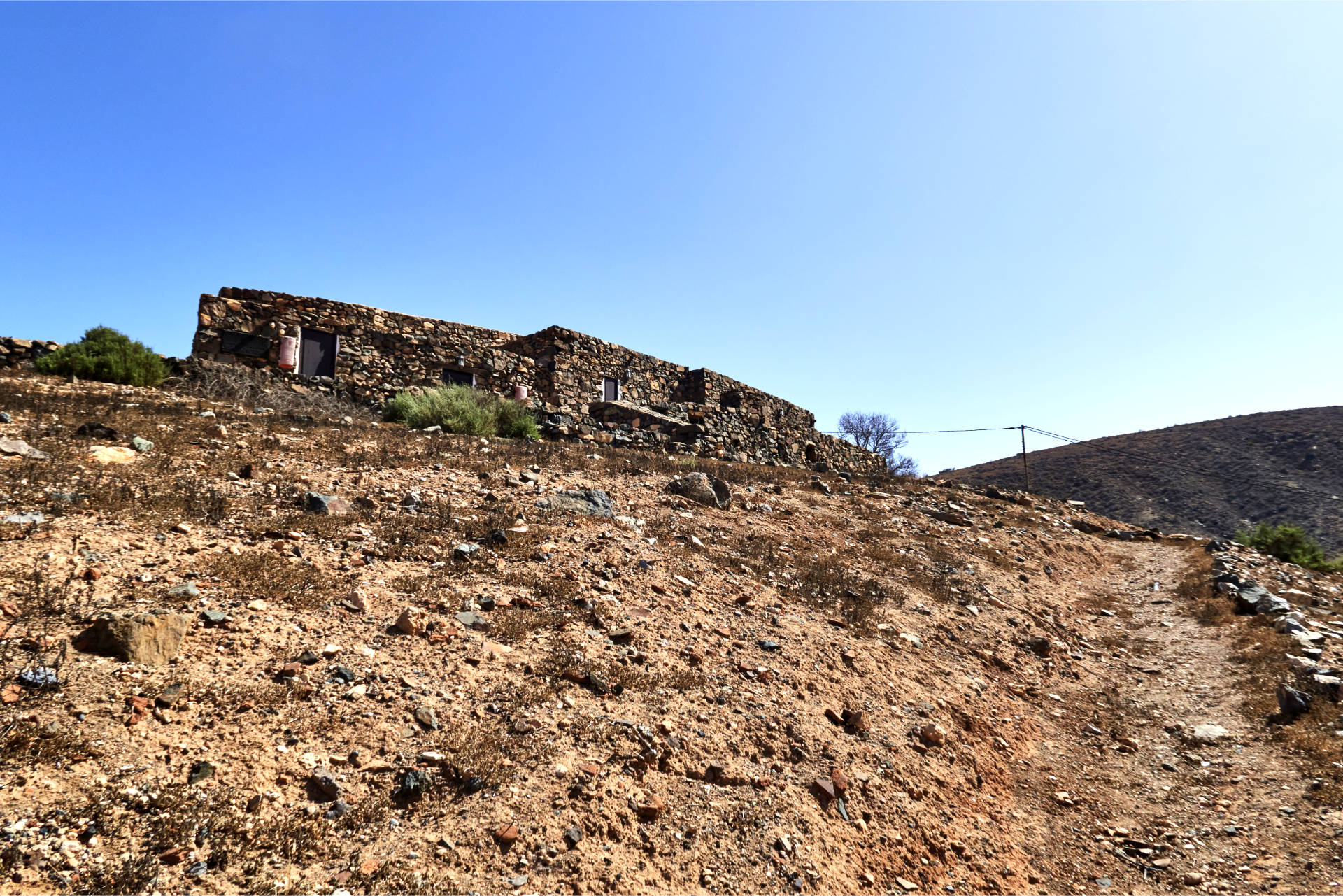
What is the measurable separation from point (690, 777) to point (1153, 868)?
3.26 metres

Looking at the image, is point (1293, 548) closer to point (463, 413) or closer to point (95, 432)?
point (463, 413)

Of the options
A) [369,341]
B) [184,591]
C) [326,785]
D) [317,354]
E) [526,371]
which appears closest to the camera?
[326,785]

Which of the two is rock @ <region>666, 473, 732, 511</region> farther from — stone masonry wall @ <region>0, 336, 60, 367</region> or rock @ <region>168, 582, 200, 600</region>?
stone masonry wall @ <region>0, 336, 60, 367</region>

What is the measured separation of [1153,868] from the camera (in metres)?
4.18

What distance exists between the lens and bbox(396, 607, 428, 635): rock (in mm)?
4277

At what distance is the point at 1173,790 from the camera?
5055mm

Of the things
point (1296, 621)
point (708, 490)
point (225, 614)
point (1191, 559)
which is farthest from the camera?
point (1191, 559)

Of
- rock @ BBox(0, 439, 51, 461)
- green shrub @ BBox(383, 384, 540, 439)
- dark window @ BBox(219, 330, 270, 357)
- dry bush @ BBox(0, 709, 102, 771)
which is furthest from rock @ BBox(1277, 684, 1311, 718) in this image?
dark window @ BBox(219, 330, 270, 357)

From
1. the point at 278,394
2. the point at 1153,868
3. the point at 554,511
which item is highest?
the point at 278,394

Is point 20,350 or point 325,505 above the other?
point 20,350

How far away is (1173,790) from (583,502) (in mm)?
6328

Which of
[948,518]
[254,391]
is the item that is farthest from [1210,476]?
[254,391]

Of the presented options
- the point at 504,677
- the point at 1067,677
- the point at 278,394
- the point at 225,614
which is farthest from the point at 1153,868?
the point at 278,394

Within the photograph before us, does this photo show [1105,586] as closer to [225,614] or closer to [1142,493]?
[225,614]
